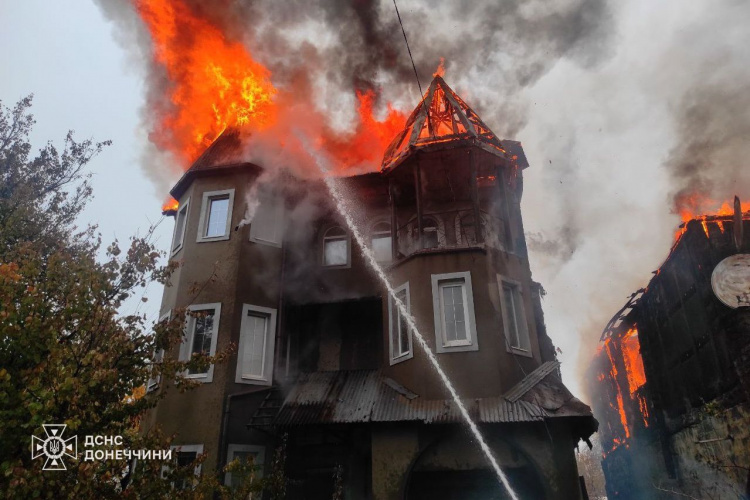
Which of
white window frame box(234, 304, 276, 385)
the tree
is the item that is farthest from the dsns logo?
white window frame box(234, 304, 276, 385)

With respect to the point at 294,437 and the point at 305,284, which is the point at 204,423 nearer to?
the point at 294,437

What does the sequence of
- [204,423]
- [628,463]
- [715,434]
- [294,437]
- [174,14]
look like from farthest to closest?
[628,463] < [174,14] < [715,434] < [294,437] < [204,423]

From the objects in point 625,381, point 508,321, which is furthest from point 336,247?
point 625,381

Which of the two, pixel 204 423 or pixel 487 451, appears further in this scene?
pixel 204 423

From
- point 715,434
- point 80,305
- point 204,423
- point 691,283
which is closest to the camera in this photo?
point 80,305

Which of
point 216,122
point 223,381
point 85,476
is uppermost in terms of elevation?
point 216,122

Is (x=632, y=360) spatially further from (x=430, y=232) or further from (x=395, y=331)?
(x=395, y=331)

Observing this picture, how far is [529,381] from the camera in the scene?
14.1 m

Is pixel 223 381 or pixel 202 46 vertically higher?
pixel 202 46

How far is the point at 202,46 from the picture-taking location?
2125cm

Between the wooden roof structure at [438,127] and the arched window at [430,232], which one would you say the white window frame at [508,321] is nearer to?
the arched window at [430,232]

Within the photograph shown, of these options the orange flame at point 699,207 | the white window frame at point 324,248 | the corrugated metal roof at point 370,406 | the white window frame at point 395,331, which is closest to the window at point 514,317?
the corrugated metal roof at point 370,406

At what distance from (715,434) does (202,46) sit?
24.1 metres

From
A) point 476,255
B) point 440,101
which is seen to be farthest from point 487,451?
point 440,101
